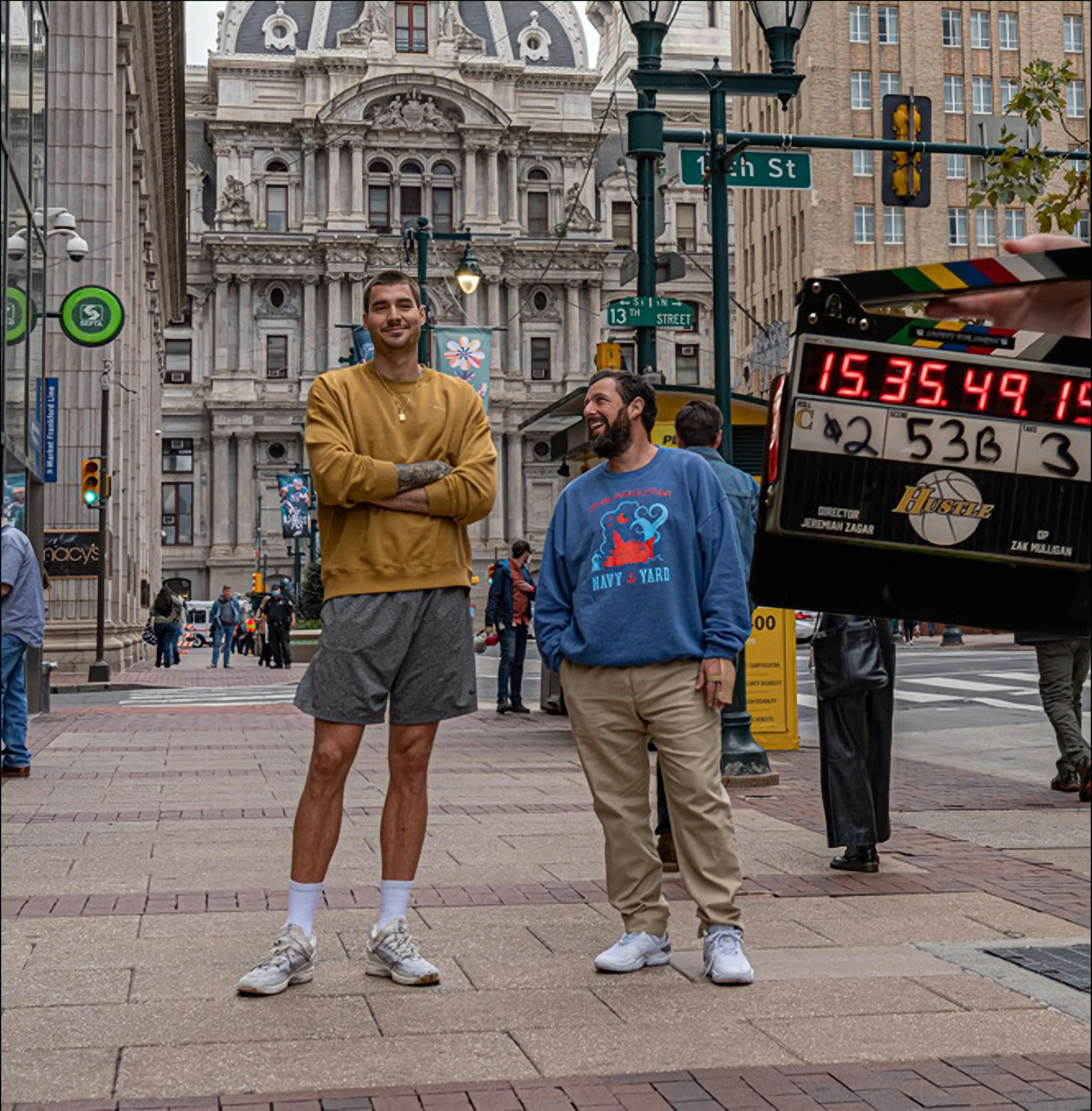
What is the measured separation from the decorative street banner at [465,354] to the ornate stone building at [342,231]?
57135mm

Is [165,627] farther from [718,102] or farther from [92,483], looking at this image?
[718,102]

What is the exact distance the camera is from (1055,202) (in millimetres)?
14258

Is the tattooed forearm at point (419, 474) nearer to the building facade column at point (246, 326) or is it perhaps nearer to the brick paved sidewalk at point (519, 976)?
the brick paved sidewalk at point (519, 976)

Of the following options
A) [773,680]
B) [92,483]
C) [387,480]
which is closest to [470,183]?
[92,483]

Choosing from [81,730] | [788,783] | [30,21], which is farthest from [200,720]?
[788,783]

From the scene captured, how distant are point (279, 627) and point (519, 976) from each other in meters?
A: 33.7

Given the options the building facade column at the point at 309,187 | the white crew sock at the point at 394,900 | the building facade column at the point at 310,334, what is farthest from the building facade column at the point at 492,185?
the white crew sock at the point at 394,900

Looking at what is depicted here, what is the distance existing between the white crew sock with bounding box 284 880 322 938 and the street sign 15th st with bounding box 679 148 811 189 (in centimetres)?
905

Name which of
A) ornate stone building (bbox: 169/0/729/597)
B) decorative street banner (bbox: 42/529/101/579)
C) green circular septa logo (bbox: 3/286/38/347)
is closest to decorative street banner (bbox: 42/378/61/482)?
decorative street banner (bbox: 42/529/101/579)

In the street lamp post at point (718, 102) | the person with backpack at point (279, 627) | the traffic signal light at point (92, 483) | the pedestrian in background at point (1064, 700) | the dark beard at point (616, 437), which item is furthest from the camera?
the person with backpack at point (279, 627)

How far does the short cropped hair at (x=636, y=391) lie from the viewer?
18.8 ft

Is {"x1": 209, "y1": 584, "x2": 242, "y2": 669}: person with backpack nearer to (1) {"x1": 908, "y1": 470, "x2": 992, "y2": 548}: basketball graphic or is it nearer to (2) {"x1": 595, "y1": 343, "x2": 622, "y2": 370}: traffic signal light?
(2) {"x1": 595, "y1": 343, "x2": 622, "y2": 370}: traffic signal light

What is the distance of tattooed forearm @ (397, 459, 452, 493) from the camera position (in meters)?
5.31

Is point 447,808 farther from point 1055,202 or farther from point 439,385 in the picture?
point 1055,202
